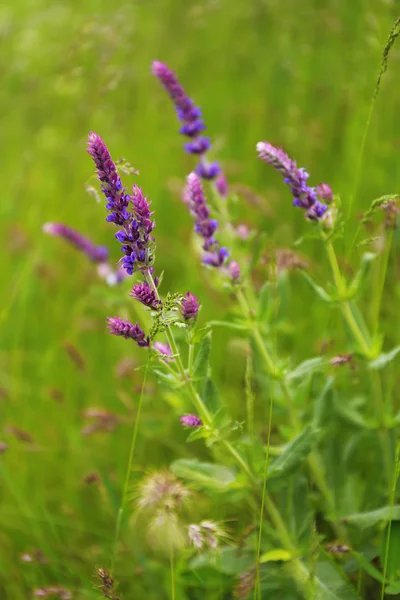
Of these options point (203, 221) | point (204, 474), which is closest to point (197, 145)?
point (203, 221)

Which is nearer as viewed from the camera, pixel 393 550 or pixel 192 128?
pixel 393 550

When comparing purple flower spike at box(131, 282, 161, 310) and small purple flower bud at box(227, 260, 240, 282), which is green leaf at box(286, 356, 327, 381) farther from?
purple flower spike at box(131, 282, 161, 310)

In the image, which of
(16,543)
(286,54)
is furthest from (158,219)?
(16,543)

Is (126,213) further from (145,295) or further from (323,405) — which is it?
(323,405)

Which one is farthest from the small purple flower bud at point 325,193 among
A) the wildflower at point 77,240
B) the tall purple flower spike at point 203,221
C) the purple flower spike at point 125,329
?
the wildflower at point 77,240

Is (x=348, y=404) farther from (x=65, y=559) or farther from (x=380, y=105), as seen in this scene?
(x=380, y=105)

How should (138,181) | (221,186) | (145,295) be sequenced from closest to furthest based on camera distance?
(145,295), (221,186), (138,181)

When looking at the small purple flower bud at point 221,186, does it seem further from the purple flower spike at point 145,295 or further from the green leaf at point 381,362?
the purple flower spike at point 145,295
